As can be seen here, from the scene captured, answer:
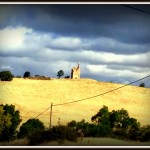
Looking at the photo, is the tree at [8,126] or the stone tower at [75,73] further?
the stone tower at [75,73]

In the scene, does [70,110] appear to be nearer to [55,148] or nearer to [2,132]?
[2,132]

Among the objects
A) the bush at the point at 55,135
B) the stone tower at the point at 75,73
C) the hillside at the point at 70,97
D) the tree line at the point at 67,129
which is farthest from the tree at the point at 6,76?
the bush at the point at 55,135

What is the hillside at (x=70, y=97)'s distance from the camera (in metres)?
61.4

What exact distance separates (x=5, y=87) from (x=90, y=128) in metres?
49.5

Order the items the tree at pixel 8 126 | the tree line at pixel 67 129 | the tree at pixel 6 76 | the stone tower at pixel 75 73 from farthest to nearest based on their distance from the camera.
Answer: the stone tower at pixel 75 73, the tree at pixel 6 76, the tree at pixel 8 126, the tree line at pixel 67 129

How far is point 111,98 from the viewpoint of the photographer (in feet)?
250

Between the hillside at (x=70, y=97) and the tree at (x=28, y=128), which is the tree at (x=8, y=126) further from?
the hillside at (x=70, y=97)

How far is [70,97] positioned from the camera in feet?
248

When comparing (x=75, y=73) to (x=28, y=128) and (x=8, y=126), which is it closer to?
(x=28, y=128)

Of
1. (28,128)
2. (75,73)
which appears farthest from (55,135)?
(75,73)

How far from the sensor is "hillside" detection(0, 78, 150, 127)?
201 ft

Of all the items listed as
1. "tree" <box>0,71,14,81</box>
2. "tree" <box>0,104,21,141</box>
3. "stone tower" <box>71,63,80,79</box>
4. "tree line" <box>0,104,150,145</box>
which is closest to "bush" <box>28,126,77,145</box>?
"tree line" <box>0,104,150,145</box>

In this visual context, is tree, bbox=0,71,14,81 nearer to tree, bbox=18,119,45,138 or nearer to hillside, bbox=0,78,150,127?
hillside, bbox=0,78,150,127

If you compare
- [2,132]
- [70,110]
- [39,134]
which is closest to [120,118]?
[2,132]
